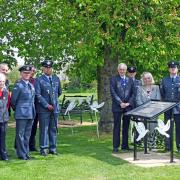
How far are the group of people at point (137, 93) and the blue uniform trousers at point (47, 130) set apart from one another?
1305mm

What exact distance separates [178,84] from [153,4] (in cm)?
222

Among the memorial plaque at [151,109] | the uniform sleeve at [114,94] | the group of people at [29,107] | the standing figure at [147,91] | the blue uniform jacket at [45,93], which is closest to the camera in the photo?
the memorial plaque at [151,109]

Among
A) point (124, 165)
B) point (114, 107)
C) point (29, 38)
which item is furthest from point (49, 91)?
point (29, 38)

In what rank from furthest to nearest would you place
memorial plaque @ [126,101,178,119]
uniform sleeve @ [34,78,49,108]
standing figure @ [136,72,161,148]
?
standing figure @ [136,72,161,148], uniform sleeve @ [34,78,49,108], memorial plaque @ [126,101,178,119]

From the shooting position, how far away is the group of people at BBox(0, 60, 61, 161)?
359 inches

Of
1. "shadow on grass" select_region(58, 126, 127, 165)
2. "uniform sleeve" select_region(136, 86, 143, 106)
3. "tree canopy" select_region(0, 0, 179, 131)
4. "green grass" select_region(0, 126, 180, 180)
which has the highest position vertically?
"tree canopy" select_region(0, 0, 179, 131)

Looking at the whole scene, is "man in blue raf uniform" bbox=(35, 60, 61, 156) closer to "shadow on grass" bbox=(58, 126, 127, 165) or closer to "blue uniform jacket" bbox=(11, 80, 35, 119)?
"blue uniform jacket" bbox=(11, 80, 35, 119)

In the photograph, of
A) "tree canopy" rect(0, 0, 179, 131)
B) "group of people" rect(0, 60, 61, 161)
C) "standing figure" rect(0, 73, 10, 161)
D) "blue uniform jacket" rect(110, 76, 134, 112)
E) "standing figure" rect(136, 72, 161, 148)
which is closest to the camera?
"standing figure" rect(0, 73, 10, 161)

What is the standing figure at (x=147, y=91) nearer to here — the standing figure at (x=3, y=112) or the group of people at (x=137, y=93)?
the group of people at (x=137, y=93)

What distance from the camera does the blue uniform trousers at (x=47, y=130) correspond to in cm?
970

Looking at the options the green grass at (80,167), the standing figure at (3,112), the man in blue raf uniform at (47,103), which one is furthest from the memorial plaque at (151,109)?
the standing figure at (3,112)

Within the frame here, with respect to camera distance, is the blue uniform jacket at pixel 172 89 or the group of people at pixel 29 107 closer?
the group of people at pixel 29 107

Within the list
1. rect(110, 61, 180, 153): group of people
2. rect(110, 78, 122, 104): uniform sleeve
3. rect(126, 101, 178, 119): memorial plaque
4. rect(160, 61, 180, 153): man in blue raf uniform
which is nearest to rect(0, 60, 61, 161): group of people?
rect(110, 78, 122, 104): uniform sleeve

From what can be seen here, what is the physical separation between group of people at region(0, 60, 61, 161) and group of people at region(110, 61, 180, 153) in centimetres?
128
